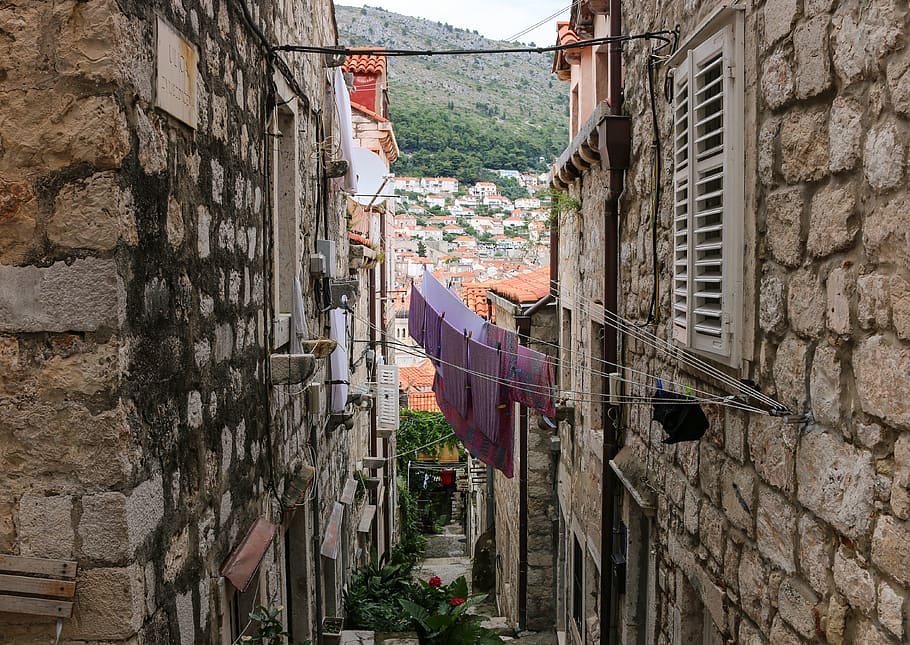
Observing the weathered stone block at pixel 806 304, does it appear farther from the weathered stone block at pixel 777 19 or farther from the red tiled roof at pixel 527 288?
the red tiled roof at pixel 527 288

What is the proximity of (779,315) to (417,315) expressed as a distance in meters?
7.54

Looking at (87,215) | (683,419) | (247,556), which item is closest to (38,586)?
(87,215)

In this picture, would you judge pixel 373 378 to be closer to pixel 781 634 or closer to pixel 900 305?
pixel 781 634

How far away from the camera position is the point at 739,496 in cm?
384

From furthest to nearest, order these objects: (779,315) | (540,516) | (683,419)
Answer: (540,516), (683,419), (779,315)

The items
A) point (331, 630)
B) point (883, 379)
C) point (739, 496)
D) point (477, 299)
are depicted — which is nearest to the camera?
point (883, 379)

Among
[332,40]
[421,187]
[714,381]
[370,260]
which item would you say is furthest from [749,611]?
[421,187]

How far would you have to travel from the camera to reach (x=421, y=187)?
400 feet

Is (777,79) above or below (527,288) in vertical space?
above

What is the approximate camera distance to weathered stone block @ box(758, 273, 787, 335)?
3.27 m

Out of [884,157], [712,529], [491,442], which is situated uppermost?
[884,157]

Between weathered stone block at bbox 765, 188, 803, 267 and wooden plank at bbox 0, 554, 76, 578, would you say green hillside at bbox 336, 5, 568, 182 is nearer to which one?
weathered stone block at bbox 765, 188, 803, 267

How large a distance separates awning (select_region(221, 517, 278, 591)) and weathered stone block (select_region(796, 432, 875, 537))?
2.60 meters

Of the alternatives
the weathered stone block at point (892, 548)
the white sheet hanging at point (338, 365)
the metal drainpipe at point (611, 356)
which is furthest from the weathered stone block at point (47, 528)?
the white sheet hanging at point (338, 365)
